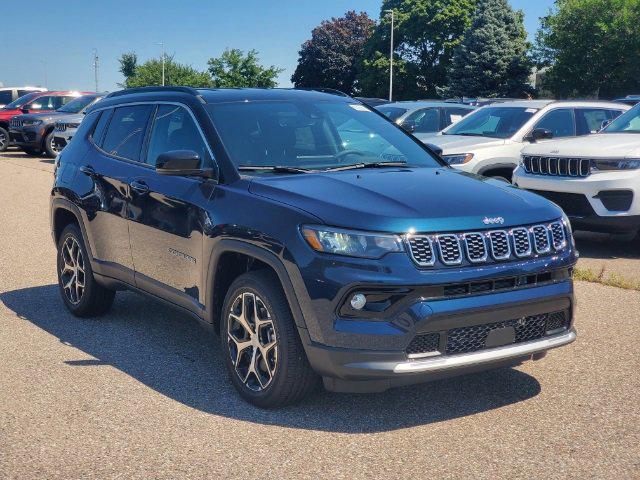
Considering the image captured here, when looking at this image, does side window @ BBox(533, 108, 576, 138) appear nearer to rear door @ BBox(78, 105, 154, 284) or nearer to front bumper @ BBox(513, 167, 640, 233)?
front bumper @ BBox(513, 167, 640, 233)

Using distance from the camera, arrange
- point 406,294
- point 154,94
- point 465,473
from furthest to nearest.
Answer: point 154,94, point 406,294, point 465,473

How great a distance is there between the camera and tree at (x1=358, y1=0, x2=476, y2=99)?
70062 millimetres

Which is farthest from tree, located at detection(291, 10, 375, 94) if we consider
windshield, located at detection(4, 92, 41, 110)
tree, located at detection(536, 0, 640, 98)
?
windshield, located at detection(4, 92, 41, 110)

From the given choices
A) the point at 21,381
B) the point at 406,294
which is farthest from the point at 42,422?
the point at 406,294

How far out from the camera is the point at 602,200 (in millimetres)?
9289

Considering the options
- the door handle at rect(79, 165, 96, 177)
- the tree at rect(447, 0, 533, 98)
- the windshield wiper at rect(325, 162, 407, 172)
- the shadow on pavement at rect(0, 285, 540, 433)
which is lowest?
the shadow on pavement at rect(0, 285, 540, 433)

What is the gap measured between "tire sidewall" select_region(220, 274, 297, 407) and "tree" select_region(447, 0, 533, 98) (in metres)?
53.8

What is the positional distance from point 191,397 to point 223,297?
23.2 inches

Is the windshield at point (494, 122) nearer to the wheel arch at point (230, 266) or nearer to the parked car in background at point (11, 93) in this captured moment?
the wheel arch at point (230, 266)

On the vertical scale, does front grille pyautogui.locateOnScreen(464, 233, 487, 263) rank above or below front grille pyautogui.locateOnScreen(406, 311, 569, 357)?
above

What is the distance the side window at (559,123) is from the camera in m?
12.1

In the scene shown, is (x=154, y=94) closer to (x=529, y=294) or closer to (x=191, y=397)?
(x=191, y=397)

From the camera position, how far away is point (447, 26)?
70.3m

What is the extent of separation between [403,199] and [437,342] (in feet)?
2.47
